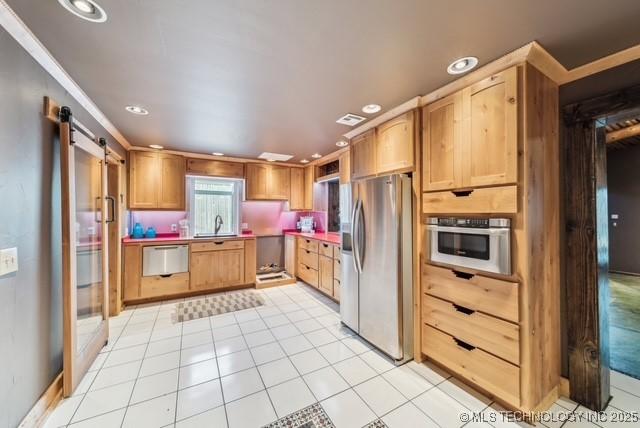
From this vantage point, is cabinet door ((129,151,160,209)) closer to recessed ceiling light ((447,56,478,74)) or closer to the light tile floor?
the light tile floor

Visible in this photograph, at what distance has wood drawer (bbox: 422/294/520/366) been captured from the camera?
1586mm

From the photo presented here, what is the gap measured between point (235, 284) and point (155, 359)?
1.99 meters

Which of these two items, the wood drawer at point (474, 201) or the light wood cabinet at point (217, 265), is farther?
the light wood cabinet at point (217, 265)

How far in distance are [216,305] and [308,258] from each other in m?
1.63

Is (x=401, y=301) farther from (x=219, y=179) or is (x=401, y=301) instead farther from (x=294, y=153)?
(x=219, y=179)

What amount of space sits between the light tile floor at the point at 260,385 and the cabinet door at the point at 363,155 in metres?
1.85

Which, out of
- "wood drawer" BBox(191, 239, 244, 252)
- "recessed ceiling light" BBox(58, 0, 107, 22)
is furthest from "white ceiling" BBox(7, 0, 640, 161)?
"wood drawer" BBox(191, 239, 244, 252)

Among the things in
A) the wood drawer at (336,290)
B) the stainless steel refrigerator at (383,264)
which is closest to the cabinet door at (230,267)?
the wood drawer at (336,290)

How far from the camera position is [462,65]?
5.51ft

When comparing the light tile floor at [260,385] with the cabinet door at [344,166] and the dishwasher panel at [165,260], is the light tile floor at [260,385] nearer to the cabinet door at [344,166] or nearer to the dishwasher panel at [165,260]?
the dishwasher panel at [165,260]

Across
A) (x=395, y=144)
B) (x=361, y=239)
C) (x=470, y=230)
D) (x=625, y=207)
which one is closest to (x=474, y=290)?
(x=470, y=230)

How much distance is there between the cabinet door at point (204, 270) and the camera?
3.93 meters

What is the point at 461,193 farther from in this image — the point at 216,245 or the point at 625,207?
the point at 625,207

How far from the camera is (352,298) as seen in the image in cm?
273
